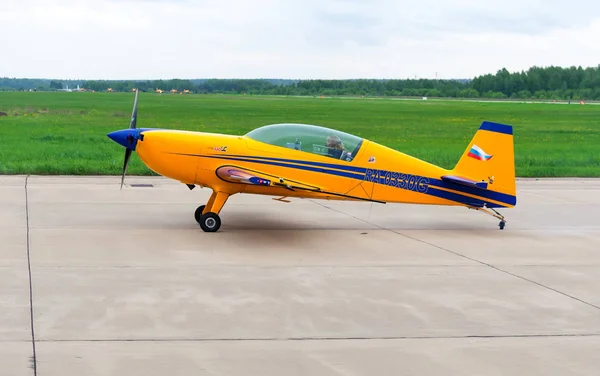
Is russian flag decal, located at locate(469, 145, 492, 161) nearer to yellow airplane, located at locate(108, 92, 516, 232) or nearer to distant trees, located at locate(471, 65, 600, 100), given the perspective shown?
yellow airplane, located at locate(108, 92, 516, 232)

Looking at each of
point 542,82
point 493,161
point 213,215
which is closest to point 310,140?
point 213,215

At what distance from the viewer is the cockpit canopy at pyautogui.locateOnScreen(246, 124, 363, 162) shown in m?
13.2

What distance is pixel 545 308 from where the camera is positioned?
8.88 metres

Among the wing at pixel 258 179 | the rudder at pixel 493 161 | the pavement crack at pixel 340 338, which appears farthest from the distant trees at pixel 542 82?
the pavement crack at pixel 340 338

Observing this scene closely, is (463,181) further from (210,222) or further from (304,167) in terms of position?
(210,222)

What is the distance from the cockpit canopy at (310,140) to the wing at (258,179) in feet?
1.84

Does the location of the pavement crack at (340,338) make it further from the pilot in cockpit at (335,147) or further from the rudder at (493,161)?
the rudder at (493,161)

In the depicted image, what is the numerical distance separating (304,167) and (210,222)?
1.71 meters

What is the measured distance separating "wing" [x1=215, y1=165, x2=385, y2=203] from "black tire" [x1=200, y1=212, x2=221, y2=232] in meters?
0.61

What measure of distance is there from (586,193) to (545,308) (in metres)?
11.2

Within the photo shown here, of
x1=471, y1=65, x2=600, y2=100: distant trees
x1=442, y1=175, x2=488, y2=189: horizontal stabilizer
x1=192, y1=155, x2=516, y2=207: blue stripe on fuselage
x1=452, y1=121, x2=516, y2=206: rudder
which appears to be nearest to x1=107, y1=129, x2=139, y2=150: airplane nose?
x1=192, y1=155, x2=516, y2=207: blue stripe on fuselage

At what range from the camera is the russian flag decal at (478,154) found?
542 inches

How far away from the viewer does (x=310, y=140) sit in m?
13.2

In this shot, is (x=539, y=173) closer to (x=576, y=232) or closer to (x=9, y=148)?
(x=576, y=232)
